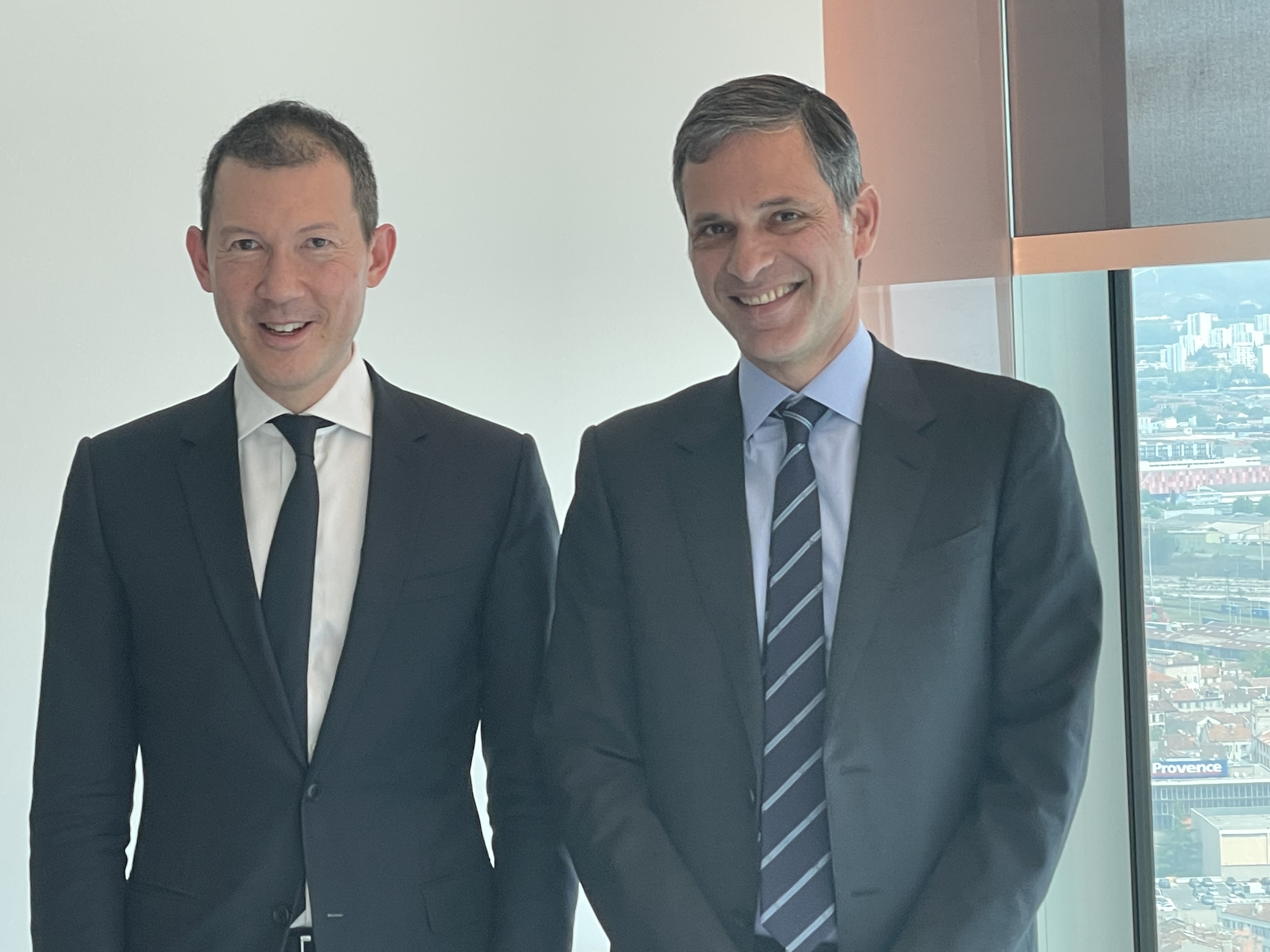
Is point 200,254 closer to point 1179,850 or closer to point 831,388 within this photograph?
point 831,388

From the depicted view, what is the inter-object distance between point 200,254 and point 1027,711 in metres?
1.30

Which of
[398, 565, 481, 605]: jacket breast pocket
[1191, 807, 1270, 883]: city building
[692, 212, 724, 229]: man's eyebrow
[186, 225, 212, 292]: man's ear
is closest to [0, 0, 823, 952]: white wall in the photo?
[186, 225, 212, 292]: man's ear

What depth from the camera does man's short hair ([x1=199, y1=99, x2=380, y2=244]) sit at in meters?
1.80

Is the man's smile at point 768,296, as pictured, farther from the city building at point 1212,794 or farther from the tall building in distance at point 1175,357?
the city building at point 1212,794

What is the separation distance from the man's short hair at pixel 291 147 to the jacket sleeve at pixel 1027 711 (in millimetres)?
973

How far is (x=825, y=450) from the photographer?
5.69ft

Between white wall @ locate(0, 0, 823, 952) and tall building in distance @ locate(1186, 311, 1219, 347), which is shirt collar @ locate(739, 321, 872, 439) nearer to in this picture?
tall building in distance @ locate(1186, 311, 1219, 347)

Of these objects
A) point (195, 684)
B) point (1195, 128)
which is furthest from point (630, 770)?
point (1195, 128)

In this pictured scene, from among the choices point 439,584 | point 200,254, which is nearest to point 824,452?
point 439,584

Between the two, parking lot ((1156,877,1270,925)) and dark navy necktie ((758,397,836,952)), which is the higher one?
dark navy necktie ((758,397,836,952))

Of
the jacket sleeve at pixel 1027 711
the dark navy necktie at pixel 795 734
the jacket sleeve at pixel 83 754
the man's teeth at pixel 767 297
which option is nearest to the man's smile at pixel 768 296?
the man's teeth at pixel 767 297

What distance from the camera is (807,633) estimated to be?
65.0 inches

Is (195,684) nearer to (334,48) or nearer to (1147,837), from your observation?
(1147,837)

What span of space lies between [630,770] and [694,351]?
9.45 feet
